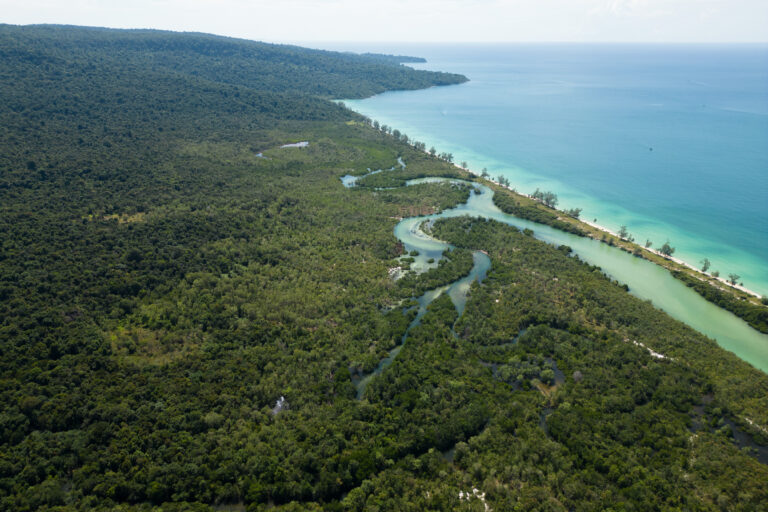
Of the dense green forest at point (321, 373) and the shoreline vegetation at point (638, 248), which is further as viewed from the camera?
the shoreline vegetation at point (638, 248)

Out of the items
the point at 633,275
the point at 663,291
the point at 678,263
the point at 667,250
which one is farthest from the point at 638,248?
the point at 663,291

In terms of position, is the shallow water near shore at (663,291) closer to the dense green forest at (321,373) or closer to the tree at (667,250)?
the tree at (667,250)

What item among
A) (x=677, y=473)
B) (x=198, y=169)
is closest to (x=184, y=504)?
(x=677, y=473)

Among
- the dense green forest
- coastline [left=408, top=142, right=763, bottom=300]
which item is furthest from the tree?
the dense green forest

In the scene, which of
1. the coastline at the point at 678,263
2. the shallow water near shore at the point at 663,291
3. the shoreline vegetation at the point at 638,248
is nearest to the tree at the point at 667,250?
the shoreline vegetation at the point at 638,248

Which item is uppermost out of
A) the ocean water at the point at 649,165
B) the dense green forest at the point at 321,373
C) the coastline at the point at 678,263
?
the ocean water at the point at 649,165

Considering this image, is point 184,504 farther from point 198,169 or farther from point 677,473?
point 198,169
